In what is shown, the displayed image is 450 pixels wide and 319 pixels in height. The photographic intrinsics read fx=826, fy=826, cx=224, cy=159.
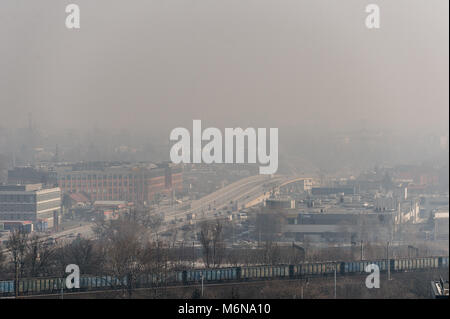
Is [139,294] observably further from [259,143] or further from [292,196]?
[259,143]

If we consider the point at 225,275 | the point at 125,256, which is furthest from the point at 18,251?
the point at 225,275

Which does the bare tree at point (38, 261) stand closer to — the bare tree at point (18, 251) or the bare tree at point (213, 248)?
the bare tree at point (18, 251)

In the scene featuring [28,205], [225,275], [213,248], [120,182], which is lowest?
[225,275]

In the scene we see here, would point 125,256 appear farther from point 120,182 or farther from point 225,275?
point 120,182

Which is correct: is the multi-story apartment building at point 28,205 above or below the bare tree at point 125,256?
above

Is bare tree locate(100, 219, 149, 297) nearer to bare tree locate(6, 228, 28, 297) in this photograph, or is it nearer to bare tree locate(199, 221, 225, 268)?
bare tree locate(199, 221, 225, 268)

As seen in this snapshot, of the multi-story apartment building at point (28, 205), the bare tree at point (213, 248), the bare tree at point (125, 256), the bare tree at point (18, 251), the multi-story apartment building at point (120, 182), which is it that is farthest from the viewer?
the multi-story apartment building at point (120, 182)

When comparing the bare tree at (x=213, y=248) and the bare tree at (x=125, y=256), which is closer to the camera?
the bare tree at (x=125, y=256)

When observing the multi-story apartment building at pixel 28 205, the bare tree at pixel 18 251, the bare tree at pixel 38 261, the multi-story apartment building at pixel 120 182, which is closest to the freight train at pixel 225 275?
the bare tree at pixel 18 251
